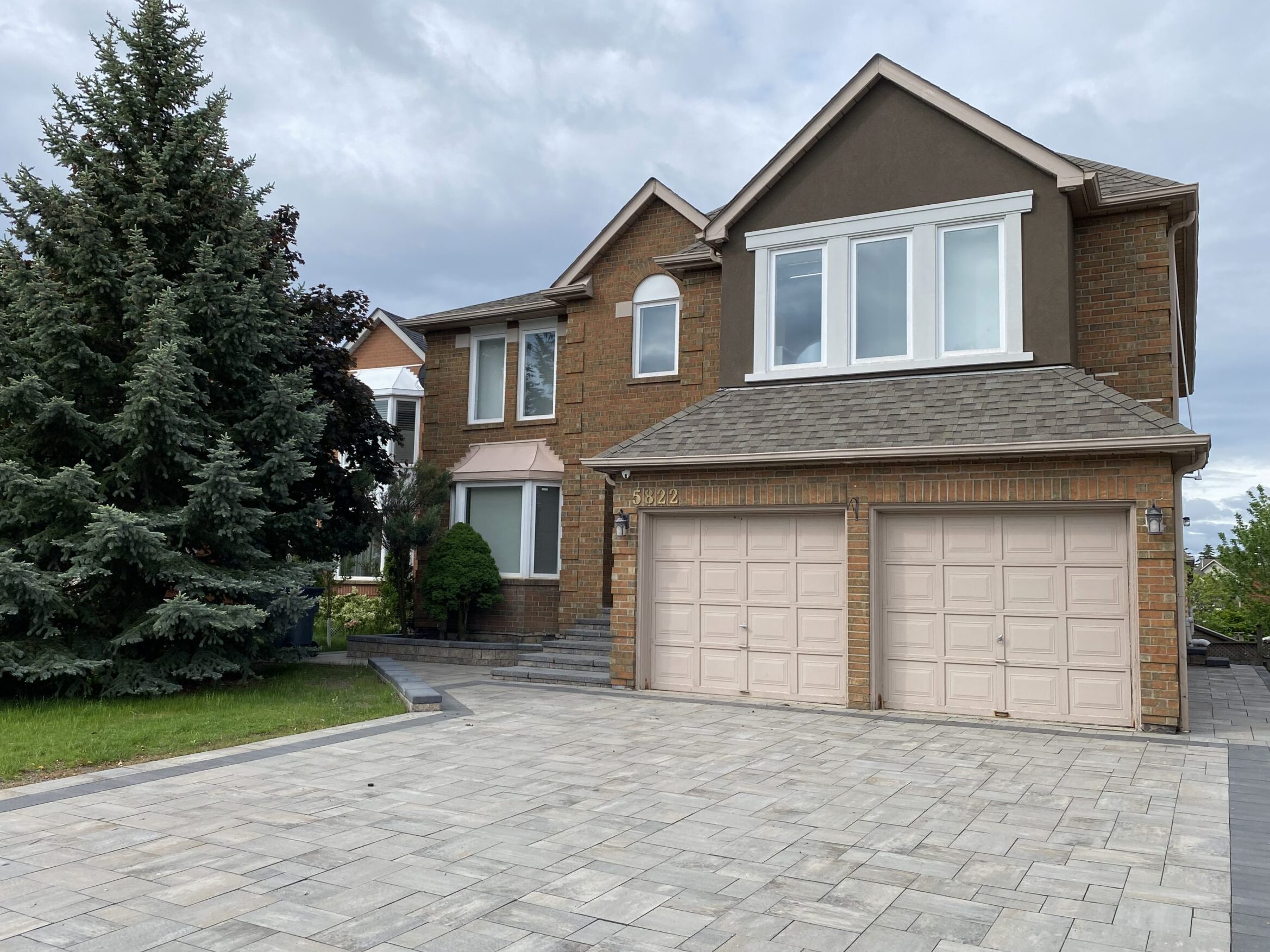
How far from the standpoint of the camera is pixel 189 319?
41.1 ft

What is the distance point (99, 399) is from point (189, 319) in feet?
4.95

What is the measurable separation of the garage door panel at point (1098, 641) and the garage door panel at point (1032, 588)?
1.00ft

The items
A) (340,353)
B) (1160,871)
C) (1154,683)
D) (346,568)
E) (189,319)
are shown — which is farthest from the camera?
(346,568)

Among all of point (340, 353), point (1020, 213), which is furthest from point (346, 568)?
point (1020, 213)

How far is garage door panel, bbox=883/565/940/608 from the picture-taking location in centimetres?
1129

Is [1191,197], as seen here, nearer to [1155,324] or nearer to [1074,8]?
[1155,324]

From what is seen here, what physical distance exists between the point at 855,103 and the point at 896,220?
1.85 m

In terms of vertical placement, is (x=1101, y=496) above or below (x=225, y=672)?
above

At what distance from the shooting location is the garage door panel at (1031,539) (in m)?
10.7

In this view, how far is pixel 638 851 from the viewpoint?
18.7ft

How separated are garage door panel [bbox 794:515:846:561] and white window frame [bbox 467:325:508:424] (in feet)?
Answer: 27.0

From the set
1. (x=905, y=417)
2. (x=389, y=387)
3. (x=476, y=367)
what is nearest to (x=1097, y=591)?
(x=905, y=417)

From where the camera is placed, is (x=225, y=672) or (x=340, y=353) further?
(x=340, y=353)

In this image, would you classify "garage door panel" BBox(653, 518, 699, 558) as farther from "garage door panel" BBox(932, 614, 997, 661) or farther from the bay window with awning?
the bay window with awning
